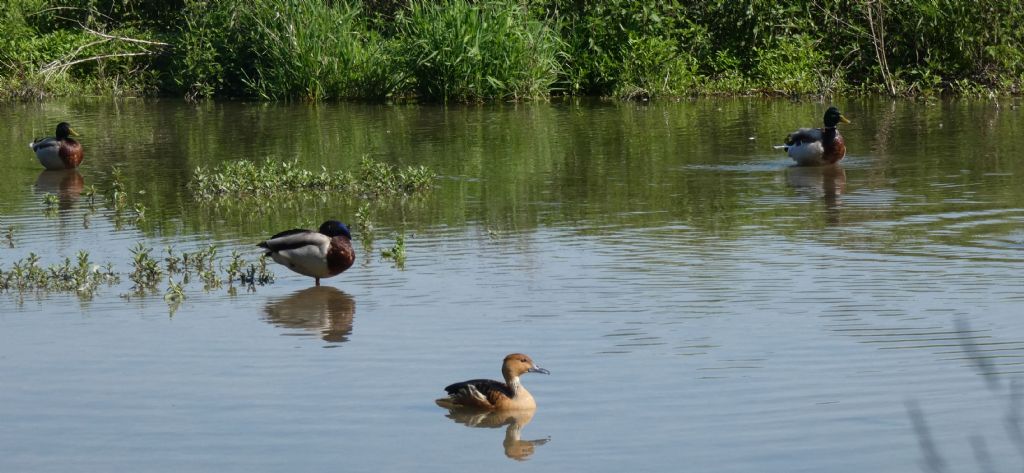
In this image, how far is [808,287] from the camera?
10156 millimetres

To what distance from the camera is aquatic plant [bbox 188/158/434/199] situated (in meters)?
15.4

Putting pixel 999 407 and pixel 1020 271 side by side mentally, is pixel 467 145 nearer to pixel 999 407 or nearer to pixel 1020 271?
pixel 1020 271

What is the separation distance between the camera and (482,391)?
23.8 feet

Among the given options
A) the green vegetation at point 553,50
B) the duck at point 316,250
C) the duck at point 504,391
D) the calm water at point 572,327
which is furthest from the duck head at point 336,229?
the green vegetation at point 553,50

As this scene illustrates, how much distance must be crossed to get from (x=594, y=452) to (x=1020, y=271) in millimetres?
5052

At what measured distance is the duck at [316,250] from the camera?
34.1ft

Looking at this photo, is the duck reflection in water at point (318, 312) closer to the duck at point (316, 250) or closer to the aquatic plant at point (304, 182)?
the duck at point (316, 250)

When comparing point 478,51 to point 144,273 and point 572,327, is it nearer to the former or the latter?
point 144,273

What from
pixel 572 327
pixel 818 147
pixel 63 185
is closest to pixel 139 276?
pixel 572 327

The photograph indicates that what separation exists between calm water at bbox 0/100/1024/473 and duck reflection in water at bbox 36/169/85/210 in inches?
3.0

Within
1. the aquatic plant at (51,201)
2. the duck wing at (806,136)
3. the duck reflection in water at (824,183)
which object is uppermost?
the duck wing at (806,136)

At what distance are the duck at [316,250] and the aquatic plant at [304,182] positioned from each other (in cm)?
466

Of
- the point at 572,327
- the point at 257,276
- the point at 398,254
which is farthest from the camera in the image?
the point at 398,254

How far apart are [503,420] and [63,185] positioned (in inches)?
432
